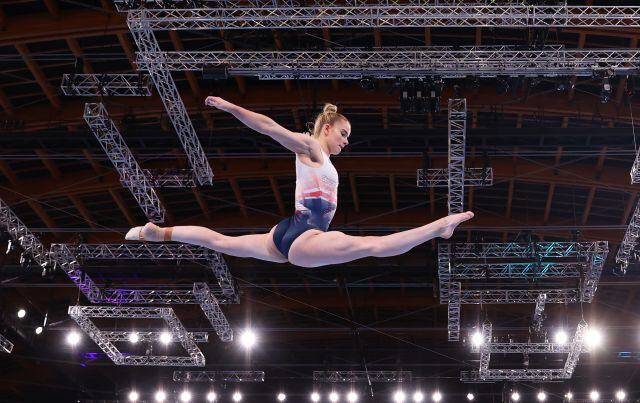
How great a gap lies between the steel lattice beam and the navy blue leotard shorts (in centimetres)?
646

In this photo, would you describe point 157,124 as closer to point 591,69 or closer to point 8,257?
point 8,257

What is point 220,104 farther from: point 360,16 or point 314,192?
point 360,16

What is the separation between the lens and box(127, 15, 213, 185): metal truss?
11844 mm

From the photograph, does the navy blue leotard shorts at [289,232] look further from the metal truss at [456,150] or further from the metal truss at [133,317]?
the metal truss at [133,317]

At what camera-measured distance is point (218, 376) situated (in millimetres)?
25781

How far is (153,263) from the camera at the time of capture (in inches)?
803

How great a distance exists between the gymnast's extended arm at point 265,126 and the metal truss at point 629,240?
12032mm

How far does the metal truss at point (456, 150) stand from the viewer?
1342cm

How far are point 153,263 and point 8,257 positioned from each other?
4000 mm

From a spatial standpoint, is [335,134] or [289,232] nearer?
[289,232]

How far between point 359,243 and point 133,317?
52.7 ft

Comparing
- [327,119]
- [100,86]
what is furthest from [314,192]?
[100,86]

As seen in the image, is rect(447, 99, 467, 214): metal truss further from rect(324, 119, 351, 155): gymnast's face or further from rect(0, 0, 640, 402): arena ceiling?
rect(324, 119, 351, 155): gymnast's face

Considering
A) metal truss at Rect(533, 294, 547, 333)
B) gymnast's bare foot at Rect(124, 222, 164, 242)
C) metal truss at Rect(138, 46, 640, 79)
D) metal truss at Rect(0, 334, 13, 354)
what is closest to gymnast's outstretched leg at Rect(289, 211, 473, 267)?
gymnast's bare foot at Rect(124, 222, 164, 242)
